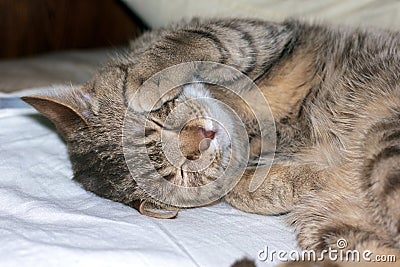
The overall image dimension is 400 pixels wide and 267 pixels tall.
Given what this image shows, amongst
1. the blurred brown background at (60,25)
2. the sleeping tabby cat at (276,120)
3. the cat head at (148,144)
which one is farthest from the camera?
the blurred brown background at (60,25)

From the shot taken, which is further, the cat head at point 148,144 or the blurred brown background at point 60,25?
the blurred brown background at point 60,25

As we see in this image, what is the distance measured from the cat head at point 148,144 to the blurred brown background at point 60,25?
1.08m

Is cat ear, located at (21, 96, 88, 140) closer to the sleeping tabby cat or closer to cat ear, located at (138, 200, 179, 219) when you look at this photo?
the sleeping tabby cat

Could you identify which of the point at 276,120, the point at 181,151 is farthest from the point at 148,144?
the point at 276,120

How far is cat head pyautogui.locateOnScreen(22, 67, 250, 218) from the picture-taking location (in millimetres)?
1432

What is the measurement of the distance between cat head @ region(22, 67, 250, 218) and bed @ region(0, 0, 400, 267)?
0.17ft

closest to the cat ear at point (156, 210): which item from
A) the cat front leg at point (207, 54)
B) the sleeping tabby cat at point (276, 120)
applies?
the sleeping tabby cat at point (276, 120)

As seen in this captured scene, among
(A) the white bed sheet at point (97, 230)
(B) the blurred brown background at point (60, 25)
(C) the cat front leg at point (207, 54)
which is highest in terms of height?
(B) the blurred brown background at point (60, 25)

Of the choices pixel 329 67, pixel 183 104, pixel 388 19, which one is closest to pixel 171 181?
pixel 183 104

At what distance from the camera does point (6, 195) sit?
1.36 m

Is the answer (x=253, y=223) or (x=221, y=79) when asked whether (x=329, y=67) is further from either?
(x=253, y=223)

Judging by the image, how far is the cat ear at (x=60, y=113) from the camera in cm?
145

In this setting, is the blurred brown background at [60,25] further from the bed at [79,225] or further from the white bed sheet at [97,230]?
the white bed sheet at [97,230]

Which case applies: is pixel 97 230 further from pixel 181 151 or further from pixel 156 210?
pixel 181 151
